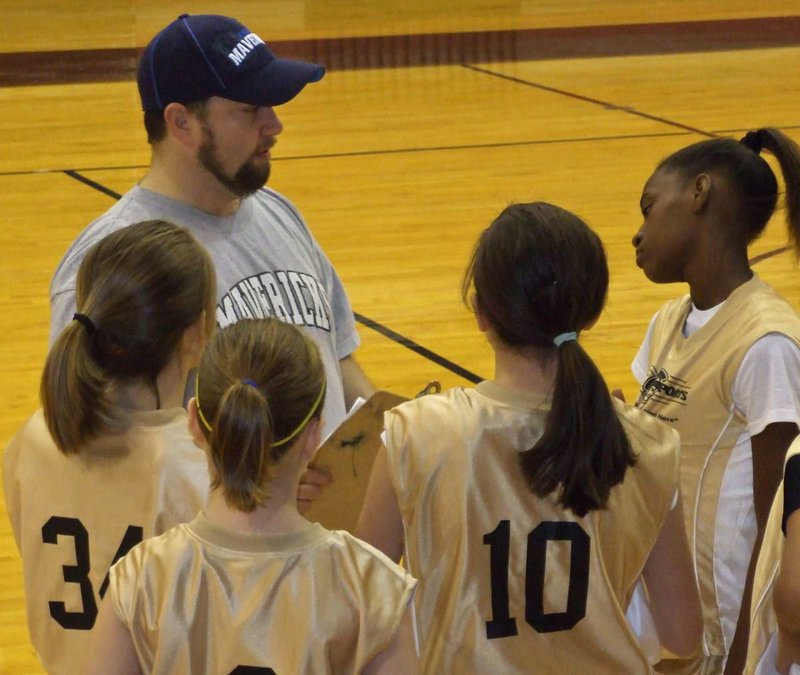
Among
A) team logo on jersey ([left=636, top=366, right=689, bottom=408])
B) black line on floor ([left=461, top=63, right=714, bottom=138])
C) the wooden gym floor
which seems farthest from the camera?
black line on floor ([left=461, top=63, right=714, bottom=138])

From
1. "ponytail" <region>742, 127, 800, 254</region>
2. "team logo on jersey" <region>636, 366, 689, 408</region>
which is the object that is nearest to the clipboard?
"team logo on jersey" <region>636, 366, 689, 408</region>

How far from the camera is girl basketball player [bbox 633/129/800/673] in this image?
2.12 m

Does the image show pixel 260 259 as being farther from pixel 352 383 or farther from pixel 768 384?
pixel 768 384

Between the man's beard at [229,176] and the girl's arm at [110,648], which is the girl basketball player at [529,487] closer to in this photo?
the girl's arm at [110,648]

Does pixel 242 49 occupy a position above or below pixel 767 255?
above

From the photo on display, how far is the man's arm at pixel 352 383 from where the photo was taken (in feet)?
8.50

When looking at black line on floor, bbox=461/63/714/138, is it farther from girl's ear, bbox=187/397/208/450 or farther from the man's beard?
girl's ear, bbox=187/397/208/450

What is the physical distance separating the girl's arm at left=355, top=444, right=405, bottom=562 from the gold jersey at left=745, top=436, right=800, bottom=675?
449 mm

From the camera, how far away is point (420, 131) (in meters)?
8.08

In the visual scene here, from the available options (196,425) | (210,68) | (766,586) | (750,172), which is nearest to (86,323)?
(196,425)

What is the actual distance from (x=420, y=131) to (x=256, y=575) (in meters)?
6.73

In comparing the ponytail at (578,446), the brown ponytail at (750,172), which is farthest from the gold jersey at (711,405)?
the ponytail at (578,446)

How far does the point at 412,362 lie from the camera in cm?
465

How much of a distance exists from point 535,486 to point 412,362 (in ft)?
9.70
